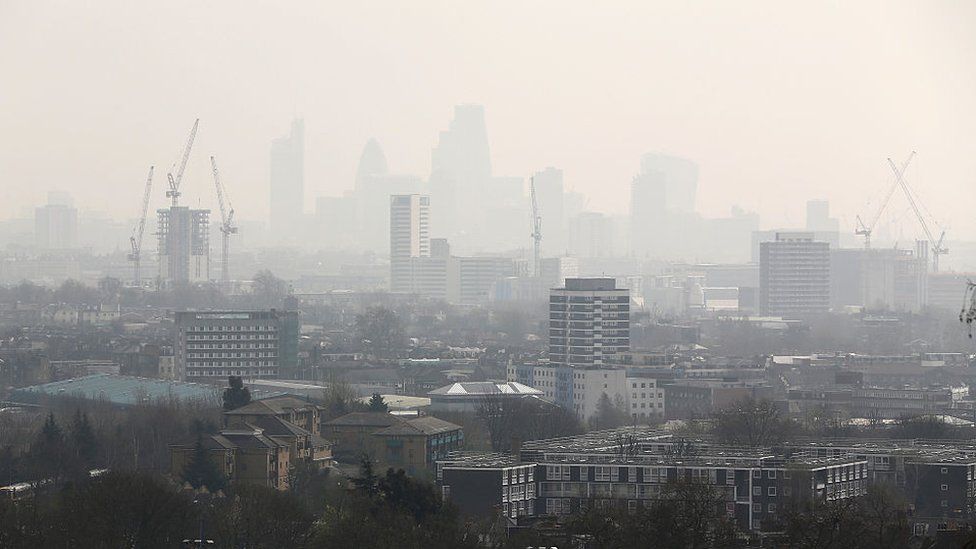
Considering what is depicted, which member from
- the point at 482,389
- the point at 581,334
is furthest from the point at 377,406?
the point at 581,334

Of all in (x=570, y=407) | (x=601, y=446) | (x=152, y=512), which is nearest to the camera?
(x=152, y=512)

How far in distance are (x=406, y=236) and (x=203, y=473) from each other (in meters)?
98.2

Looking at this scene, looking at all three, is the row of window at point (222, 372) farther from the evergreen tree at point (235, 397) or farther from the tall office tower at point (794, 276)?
the tall office tower at point (794, 276)

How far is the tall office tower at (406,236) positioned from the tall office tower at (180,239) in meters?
11.7

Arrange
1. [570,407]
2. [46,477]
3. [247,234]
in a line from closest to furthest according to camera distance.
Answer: [46,477] < [570,407] < [247,234]

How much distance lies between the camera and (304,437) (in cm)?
3130

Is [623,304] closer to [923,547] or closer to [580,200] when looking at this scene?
[923,547]

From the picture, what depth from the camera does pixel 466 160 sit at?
575 feet

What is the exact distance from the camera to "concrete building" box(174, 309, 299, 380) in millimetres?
56125

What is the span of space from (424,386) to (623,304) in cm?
536

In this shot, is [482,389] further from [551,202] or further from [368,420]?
[551,202]

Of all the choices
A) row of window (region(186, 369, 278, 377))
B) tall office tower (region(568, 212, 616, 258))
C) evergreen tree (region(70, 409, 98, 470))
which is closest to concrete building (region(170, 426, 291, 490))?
evergreen tree (region(70, 409, 98, 470))

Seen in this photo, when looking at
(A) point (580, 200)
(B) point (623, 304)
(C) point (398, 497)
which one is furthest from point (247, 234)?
(C) point (398, 497)

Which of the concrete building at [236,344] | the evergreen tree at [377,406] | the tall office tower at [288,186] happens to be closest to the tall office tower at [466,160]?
the tall office tower at [288,186]
